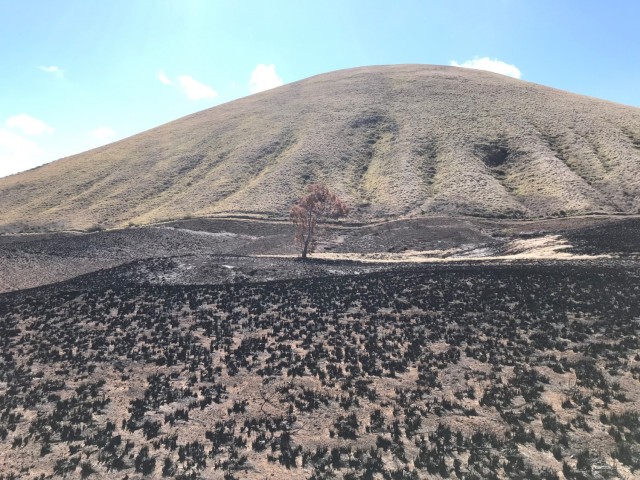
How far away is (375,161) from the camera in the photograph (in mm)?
95188

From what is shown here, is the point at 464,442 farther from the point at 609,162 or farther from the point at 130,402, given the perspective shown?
the point at 609,162

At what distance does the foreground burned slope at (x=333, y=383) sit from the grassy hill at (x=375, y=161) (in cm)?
4592

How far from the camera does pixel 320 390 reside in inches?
748

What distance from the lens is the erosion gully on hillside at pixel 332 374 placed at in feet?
46.9

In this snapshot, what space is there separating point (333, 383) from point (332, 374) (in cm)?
91

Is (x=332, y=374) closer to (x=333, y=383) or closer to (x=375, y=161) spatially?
(x=333, y=383)

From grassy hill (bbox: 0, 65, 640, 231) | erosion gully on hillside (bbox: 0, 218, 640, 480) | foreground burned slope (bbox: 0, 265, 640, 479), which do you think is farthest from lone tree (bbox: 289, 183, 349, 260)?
grassy hill (bbox: 0, 65, 640, 231)

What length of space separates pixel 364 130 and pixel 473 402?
9710 cm

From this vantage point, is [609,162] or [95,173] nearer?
[609,162]

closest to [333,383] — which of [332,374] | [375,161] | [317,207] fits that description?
[332,374]

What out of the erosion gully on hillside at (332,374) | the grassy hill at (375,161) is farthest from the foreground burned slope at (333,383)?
the grassy hill at (375,161)

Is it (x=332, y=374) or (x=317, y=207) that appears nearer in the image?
(x=332, y=374)

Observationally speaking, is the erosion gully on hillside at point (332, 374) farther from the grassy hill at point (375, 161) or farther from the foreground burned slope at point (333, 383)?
the grassy hill at point (375, 161)

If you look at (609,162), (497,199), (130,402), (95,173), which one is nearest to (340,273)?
(130,402)
